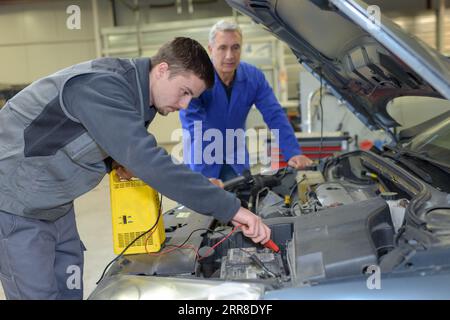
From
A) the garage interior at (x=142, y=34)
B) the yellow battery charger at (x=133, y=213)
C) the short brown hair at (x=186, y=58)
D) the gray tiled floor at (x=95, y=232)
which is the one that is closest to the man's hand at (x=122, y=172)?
the yellow battery charger at (x=133, y=213)

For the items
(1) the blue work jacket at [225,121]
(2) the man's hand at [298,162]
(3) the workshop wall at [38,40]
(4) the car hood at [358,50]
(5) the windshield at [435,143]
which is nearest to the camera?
(4) the car hood at [358,50]

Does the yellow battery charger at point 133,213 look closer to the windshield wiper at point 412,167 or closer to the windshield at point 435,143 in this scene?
the windshield wiper at point 412,167

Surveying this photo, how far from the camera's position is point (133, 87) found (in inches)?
57.2

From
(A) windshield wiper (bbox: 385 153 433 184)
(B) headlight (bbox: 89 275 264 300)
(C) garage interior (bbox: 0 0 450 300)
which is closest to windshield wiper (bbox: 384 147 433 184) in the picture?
(A) windshield wiper (bbox: 385 153 433 184)

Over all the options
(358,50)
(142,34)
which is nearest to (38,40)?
(142,34)

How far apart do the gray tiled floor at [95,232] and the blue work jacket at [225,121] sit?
1.21 metres

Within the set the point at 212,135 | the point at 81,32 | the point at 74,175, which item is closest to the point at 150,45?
the point at 81,32

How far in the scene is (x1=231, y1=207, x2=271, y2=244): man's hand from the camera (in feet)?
4.53

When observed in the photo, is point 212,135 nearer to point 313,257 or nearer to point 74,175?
point 74,175

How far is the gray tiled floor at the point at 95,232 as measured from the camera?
3305mm

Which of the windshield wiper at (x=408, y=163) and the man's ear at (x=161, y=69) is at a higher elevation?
the man's ear at (x=161, y=69)

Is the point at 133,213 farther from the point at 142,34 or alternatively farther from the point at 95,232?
the point at 142,34

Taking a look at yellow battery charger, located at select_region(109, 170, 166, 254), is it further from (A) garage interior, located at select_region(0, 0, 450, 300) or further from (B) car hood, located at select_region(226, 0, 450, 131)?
(A) garage interior, located at select_region(0, 0, 450, 300)

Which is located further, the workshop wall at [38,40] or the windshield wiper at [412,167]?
the workshop wall at [38,40]
